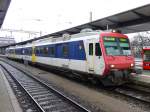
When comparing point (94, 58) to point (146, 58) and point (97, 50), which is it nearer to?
point (97, 50)

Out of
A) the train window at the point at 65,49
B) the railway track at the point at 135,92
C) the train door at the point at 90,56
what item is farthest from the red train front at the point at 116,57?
the train window at the point at 65,49

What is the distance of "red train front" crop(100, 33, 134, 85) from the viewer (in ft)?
42.1

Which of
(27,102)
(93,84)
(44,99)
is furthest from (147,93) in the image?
(27,102)

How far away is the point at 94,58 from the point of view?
13.6m

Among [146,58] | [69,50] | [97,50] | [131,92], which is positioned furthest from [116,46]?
[146,58]

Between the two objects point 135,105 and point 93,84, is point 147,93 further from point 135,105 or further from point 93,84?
point 93,84

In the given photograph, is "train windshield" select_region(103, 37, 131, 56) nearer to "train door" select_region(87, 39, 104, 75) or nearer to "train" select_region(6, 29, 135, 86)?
"train" select_region(6, 29, 135, 86)

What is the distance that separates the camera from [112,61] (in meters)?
13.0

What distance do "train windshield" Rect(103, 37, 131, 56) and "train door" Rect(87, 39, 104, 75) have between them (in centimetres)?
49

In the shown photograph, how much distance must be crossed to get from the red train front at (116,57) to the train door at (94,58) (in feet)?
1.16

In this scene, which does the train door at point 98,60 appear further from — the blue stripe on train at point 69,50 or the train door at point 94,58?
the blue stripe on train at point 69,50

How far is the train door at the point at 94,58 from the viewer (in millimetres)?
13081

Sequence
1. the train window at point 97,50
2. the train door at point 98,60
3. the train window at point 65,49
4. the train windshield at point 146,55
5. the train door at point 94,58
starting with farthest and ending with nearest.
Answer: the train windshield at point 146,55
the train window at point 65,49
the train window at point 97,50
the train door at point 94,58
the train door at point 98,60

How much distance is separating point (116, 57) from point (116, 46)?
765 millimetres
